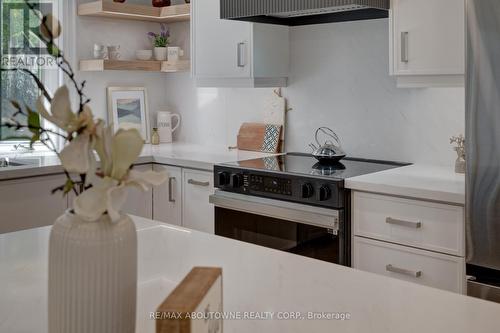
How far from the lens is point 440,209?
2.57m

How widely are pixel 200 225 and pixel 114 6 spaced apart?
158 cm

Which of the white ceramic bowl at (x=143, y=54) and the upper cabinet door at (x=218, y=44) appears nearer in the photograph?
the upper cabinet door at (x=218, y=44)

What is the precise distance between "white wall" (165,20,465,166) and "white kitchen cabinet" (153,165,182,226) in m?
0.72

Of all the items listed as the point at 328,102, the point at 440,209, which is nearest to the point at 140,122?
the point at 328,102

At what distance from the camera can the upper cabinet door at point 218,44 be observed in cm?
362

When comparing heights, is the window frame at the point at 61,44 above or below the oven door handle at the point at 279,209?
above

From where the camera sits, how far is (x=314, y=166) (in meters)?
3.30

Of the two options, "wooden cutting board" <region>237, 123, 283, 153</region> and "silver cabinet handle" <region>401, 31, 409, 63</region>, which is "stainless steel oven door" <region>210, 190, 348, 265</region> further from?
"silver cabinet handle" <region>401, 31, 409, 63</region>

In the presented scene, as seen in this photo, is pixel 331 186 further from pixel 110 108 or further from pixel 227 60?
pixel 110 108

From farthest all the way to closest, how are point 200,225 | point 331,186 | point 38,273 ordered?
1. point 200,225
2. point 331,186
3. point 38,273

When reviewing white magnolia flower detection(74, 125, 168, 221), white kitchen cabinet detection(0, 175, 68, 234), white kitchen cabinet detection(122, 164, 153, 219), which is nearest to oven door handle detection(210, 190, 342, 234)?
white kitchen cabinet detection(122, 164, 153, 219)

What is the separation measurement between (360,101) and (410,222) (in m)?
1.10

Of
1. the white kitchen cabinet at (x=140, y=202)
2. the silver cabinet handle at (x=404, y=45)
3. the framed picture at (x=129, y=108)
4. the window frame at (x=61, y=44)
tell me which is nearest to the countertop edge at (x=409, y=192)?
the silver cabinet handle at (x=404, y=45)

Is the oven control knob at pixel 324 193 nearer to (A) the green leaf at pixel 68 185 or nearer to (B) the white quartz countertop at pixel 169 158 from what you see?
(B) the white quartz countertop at pixel 169 158
